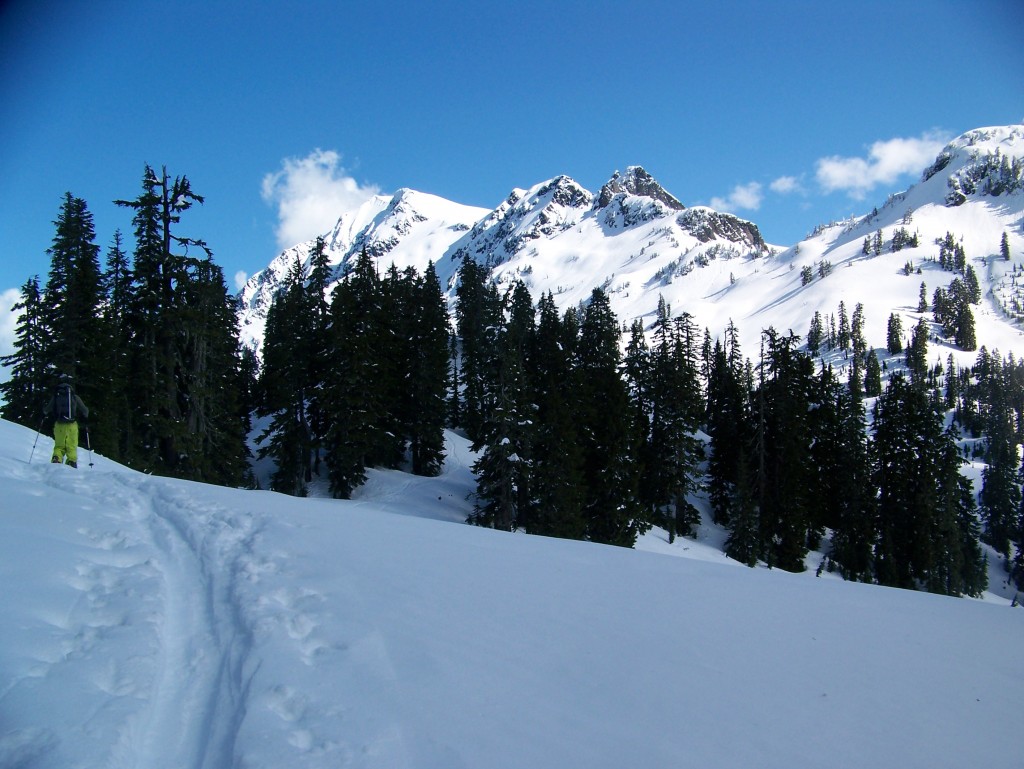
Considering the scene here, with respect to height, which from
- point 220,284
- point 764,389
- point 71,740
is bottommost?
point 71,740

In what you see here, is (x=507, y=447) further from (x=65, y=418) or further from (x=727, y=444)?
(x=727, y=444)

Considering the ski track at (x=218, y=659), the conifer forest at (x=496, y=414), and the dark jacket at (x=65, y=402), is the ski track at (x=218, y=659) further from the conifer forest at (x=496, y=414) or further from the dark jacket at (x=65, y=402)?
the conifer forest at (x=496, y=414)

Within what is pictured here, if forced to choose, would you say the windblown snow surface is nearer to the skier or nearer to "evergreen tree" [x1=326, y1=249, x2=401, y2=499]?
the skier

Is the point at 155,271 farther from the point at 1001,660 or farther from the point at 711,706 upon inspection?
the point at 1001,660

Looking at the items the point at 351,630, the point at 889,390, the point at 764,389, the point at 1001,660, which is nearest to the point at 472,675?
the point at 351,630

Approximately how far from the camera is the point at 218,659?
470 cm

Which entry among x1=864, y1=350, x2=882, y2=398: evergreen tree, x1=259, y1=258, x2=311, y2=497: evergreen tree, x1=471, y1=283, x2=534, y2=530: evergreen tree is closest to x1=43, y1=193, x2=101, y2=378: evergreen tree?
x1=259, y1=258, x2=311, y2=497: evergreen tree

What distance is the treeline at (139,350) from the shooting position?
2012 cm

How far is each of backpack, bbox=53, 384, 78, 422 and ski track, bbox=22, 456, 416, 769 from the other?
6.54m

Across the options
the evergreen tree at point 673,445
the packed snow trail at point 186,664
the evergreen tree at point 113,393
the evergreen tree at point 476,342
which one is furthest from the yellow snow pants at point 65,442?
the evergreen tree at point 673,445

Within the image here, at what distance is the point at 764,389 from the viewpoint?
37312mm

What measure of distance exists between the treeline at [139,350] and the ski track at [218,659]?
50.8ft

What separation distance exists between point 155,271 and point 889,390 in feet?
147

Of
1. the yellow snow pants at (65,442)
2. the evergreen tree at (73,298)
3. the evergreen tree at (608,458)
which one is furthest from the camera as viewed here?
the evergreen tree at (608,458)
